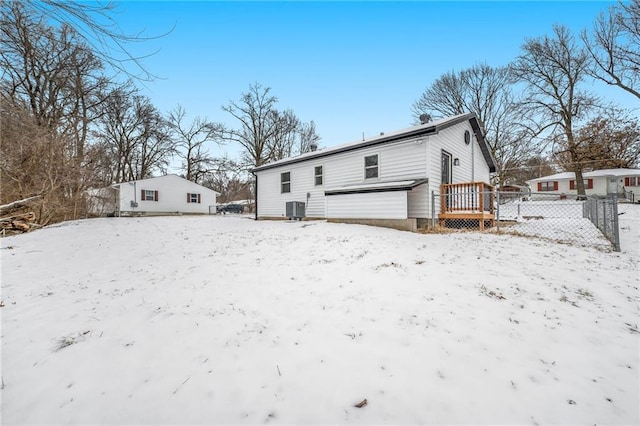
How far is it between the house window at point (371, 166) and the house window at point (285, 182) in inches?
185

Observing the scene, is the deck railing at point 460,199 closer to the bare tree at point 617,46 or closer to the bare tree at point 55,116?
the bare tree at point 55,116

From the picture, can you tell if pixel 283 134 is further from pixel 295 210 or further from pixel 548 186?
pixel 548 186

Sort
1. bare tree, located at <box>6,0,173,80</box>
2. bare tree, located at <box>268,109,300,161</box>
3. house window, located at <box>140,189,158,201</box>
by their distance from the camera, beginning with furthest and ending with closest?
bare tree, located at <box>268,109,300,161</box> → house window, located at <box>140,189,158,201</box> → bare tree, located at <box>6,0,173,80</box>

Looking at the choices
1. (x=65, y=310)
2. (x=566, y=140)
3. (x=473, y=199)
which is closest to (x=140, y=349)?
(x=65, y=310)

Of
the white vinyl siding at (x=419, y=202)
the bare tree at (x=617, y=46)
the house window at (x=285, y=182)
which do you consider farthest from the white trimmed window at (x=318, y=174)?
the bare tree at (x=617, y=46)

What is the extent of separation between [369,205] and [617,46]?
20146 millimetres

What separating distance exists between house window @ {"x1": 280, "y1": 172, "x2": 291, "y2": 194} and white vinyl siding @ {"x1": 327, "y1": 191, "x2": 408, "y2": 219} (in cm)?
382

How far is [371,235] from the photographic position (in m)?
6.98

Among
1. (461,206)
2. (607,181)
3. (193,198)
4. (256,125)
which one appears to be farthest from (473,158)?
(193,198)

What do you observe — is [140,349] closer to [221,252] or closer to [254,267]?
[254,267]

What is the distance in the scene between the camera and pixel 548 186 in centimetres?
3206

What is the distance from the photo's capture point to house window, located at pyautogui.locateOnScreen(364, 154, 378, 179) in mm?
10281

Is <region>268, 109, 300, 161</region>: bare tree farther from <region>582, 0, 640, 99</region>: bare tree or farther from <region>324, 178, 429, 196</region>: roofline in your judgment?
<region>582, 0, 640, 99</region>: bare tree

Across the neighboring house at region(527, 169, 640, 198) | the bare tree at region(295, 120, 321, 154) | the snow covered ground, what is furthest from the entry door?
the bare tree at region(295, 120, 321, 154)
